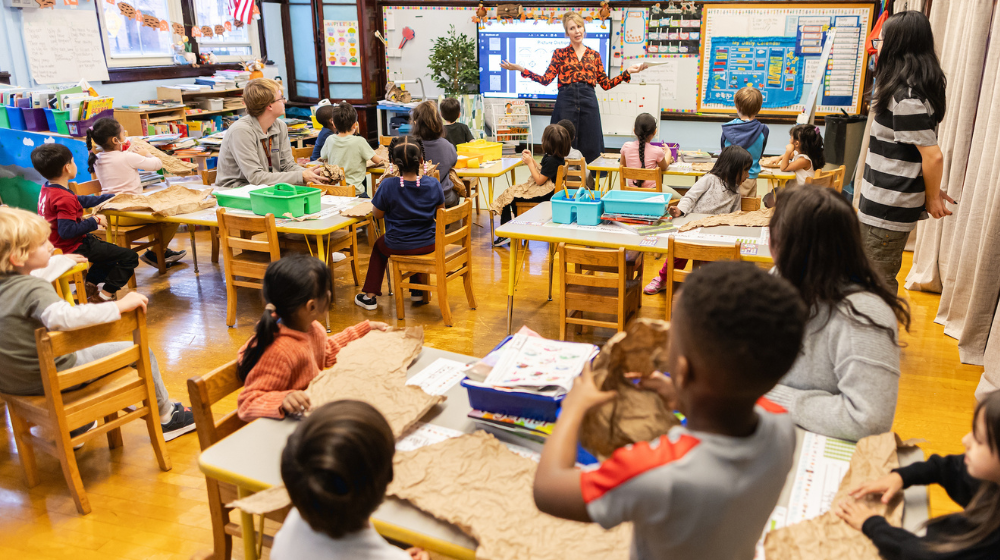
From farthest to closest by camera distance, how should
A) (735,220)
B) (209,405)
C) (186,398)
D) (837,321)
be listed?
1. (735,220)
2. (186,398)
3. (209,405)
4. (837,321)

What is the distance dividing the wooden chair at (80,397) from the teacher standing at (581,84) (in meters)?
4.46

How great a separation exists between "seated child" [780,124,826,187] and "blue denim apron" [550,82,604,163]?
6.04 feet

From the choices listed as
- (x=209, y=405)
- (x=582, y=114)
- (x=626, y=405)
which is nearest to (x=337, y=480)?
(x=626, y=405)

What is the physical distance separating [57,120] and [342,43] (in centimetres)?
425

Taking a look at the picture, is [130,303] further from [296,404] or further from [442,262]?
[442,262]

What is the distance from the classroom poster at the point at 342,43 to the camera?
28.1ft

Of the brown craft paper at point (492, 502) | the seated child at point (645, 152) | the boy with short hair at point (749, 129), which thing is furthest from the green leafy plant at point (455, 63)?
the brown craft paper at point (492, 502)

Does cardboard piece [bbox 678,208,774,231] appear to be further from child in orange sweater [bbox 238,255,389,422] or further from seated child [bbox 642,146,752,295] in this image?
child in orange sweater [bbox 238,255,389,422]

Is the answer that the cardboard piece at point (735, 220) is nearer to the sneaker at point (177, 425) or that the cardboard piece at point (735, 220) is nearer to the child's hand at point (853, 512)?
the child's hand at point (853, 512)

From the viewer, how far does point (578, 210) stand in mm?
3551

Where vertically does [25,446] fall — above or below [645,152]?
below

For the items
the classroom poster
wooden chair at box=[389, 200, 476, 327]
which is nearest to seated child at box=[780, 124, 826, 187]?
wooden chair at box=[389, 200, 476, 327]

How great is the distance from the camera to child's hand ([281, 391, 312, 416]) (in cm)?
157

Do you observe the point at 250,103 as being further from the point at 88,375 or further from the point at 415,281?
the point at 88,375
